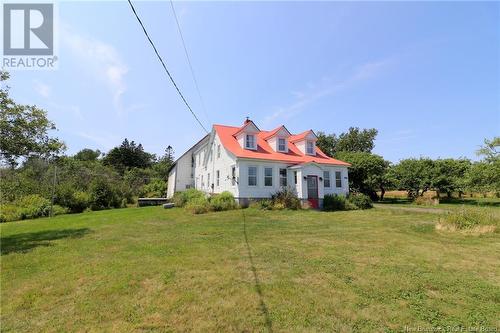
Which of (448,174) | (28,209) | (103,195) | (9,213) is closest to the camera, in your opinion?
(9,213)

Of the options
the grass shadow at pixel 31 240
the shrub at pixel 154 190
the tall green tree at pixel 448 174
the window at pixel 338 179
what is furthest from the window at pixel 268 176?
the shrub at pixel 154 190

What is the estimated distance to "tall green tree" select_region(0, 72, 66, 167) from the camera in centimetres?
993

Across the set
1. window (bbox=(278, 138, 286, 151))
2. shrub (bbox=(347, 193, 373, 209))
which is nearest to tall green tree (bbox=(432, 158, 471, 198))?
shrub (bbox=(347, 193, 373, 209))

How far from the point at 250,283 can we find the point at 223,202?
1210cm

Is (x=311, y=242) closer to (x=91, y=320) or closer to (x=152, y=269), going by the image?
(x=152, y=269)

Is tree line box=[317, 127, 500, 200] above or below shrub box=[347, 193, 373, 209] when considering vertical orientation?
above

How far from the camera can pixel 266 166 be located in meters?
19.7

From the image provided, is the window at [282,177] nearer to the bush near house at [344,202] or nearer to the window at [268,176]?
the window at [268,176]

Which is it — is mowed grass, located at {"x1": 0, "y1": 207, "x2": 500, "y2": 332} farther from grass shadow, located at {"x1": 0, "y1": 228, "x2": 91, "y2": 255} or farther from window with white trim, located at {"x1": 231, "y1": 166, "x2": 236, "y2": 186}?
window with white trim, located at {"x1": 231, "y1": 166, "x2": 236, "y2": 186}

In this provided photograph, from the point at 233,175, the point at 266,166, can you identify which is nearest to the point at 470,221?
the point at 266,166

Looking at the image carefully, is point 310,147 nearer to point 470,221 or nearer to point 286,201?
point 286,201

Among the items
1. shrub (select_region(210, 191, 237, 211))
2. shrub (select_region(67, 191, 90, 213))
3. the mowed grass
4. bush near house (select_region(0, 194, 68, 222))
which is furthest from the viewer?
shrub (select_region(67, 191, 90, 213))

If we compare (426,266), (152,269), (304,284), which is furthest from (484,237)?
(152,269)

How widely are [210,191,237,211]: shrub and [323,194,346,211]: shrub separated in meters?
6.96
